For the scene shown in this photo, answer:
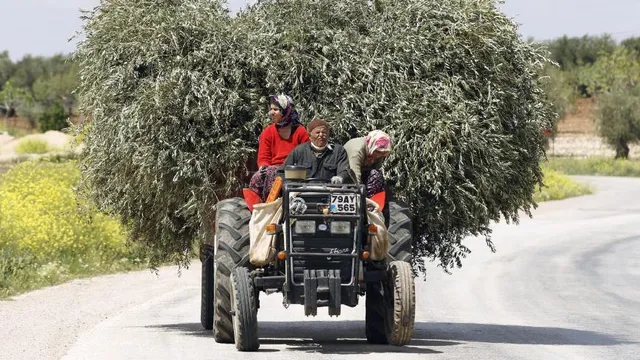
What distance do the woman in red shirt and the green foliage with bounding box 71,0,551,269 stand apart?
0.47 metres

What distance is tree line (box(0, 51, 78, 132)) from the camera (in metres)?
106

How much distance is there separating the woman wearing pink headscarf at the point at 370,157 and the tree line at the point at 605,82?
35333mm

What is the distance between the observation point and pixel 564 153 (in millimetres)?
100875

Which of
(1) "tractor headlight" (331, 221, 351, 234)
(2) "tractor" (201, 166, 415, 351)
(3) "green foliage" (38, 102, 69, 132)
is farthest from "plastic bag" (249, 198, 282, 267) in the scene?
(3) "green foliage" (38, 102, 69, 132)

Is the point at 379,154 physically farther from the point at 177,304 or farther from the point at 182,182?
the point at 177,304

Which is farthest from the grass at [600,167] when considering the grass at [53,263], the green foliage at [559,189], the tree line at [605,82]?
the grass at [53,263]

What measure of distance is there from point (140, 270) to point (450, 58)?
42.9 ft

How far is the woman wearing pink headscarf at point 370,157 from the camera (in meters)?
12.5

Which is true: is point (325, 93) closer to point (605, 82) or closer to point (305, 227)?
point (305, 227)

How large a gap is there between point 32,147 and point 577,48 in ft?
259

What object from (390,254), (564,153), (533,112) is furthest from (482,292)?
(564,153)

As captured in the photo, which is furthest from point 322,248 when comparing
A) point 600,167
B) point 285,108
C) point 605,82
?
point 605,82

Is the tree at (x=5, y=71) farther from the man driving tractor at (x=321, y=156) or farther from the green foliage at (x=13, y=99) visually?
the man driving tractor at (x=321, y=156)

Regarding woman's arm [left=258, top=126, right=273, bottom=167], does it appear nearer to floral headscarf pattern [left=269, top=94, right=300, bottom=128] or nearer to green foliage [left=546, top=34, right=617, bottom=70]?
floral headscarf pattern [left=269, top=94, right=300, bottom=128]
